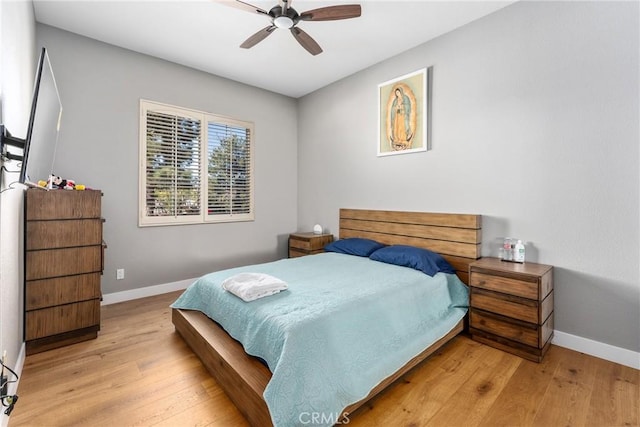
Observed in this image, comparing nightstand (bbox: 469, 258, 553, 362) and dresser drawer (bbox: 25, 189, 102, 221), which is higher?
dresser drawer (bbox: 25, 189, 102, 221)

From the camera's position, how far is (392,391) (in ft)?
6.13

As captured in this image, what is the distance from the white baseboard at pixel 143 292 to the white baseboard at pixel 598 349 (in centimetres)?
405

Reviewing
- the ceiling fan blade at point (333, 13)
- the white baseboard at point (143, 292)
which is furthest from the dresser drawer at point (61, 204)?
the ceiling fan blade at point (333, 13)

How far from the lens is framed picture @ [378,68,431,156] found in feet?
10.7

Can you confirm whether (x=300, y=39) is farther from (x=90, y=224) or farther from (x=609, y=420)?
(x=609, y=420)

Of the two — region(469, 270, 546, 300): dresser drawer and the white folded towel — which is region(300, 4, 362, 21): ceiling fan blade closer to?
the white folded towel

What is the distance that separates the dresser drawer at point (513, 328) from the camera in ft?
7.25

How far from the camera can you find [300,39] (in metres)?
2.63

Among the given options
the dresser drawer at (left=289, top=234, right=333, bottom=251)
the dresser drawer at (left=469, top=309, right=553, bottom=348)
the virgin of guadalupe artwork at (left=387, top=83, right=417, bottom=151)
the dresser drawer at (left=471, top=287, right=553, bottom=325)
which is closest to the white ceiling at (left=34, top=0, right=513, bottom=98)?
the virgin of guadalupe artwork at (left=387, top=83, right=417, bottom=151)

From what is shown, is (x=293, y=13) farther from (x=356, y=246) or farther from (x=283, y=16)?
(x=356, y=246)

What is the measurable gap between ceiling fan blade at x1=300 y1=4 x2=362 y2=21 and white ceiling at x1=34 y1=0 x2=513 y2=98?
1.15 ft

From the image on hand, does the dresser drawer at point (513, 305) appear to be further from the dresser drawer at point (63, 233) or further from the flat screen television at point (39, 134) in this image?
the dresser drawer at point (63, 233)

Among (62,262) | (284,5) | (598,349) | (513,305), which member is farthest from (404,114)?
(62,262)

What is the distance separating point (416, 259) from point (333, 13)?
7.29 ft
